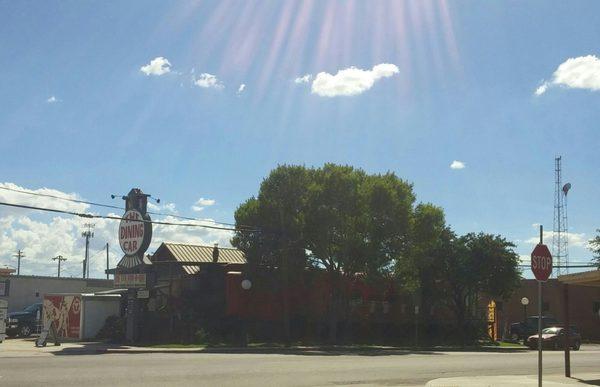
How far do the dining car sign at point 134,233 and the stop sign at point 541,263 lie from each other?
2276 centimetres

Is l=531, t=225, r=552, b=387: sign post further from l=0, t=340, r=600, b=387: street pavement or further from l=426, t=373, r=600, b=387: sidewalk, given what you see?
l=0, t=340, r=600, b=387: street pavement

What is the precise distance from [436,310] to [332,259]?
1514 centimetres

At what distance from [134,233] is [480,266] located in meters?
25.6

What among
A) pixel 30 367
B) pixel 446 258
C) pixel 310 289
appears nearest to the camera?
pixel 30 367

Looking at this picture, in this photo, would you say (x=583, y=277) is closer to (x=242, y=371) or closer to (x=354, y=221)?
(x=242, y=371)

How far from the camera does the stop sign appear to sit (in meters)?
13.4

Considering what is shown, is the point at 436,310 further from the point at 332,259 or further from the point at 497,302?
the point at 332,259

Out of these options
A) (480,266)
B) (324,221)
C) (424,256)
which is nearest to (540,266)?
(324,221)

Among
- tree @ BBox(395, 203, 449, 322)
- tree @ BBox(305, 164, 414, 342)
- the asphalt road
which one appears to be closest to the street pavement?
the asphalt road

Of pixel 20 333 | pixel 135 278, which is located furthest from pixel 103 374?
pixel 20 333

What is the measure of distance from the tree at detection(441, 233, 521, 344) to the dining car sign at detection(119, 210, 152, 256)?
2433 centimetres

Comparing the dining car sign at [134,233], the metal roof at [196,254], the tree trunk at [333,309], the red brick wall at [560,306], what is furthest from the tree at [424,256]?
the red brick wall at [560,306]

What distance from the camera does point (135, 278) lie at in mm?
33250

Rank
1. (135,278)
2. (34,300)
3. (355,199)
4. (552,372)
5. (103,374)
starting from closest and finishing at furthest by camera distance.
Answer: (103,374), (552,372), (135,278), (355,199), (34,300)
